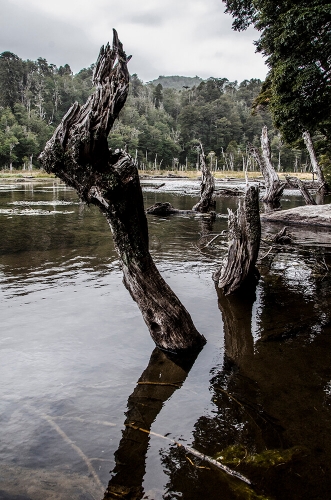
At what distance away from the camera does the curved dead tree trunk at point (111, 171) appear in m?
4.74

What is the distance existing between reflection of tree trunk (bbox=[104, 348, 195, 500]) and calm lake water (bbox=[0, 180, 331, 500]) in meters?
0.02

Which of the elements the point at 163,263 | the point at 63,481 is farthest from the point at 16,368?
the point at 163,263

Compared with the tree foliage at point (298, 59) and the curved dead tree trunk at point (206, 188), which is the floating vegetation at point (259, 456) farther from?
the curved dead tree trunk at point (206, 188)

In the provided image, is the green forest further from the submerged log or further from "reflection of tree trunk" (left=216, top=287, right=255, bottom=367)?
"reflection of tree trunk" (left=216, top=287, right=255, bottom=367)

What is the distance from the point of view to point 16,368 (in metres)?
5.81

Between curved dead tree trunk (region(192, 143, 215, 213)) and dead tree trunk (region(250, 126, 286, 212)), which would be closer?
dead tree trunk (region(250, 126, 286, 212))

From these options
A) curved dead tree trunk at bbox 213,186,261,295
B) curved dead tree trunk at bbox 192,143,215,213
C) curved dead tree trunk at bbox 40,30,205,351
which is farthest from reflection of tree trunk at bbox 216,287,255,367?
curved dead tree trunk at bbox 192,143,215,213

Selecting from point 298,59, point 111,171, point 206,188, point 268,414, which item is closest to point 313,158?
point 206,188

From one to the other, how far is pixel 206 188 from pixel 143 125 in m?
130

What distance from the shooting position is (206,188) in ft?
84.2

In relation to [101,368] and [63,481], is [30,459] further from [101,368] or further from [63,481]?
[101,368]

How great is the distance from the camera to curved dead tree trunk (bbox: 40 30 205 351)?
474 centimetres

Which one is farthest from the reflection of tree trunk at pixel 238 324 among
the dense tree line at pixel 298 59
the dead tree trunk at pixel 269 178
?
the dead tree trunk at pixel 269 178

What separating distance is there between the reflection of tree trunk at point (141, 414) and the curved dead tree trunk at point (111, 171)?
28.5 inches
